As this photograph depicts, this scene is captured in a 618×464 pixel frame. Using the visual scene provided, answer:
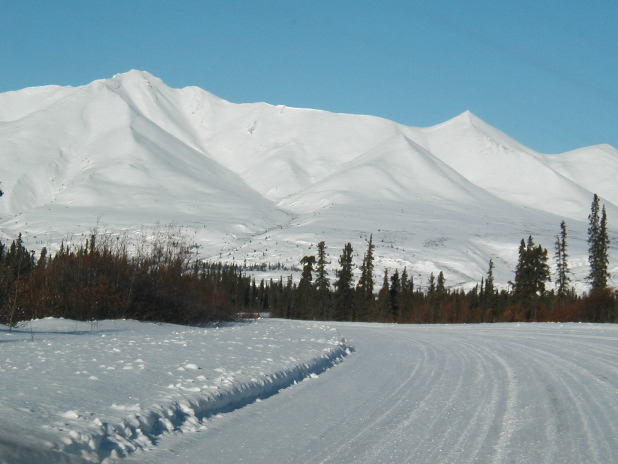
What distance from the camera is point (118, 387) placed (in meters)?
8.47

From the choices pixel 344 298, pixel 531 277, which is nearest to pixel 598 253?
pixel 531 277

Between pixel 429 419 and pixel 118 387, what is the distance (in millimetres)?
4054

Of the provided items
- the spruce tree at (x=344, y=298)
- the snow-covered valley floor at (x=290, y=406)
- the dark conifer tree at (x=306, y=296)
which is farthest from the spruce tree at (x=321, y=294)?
the snow-covered valley floor at (x=290, y=406)

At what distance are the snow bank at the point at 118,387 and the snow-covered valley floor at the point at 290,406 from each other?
0.02 meters

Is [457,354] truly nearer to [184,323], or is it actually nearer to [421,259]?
[184,323]

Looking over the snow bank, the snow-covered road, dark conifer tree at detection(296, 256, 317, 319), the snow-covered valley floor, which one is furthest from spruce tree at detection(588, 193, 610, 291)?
the snow bank

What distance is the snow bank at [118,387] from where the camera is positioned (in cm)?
607

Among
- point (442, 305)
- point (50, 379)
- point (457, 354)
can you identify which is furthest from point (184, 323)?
point (442, 305)

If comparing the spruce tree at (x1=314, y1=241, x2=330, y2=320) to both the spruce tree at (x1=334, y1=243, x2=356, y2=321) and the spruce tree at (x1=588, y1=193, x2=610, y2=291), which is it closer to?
the spruce tree at (x1=334, y1=243, x2=356, y2=321)

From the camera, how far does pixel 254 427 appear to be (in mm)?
7691

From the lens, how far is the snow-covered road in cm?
660

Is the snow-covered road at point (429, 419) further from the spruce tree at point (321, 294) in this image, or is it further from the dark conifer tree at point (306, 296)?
the dark conifer tree at point (306, 296)

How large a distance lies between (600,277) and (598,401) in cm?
5682

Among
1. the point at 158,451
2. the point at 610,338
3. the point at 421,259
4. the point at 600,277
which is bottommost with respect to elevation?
the point at 158,451
